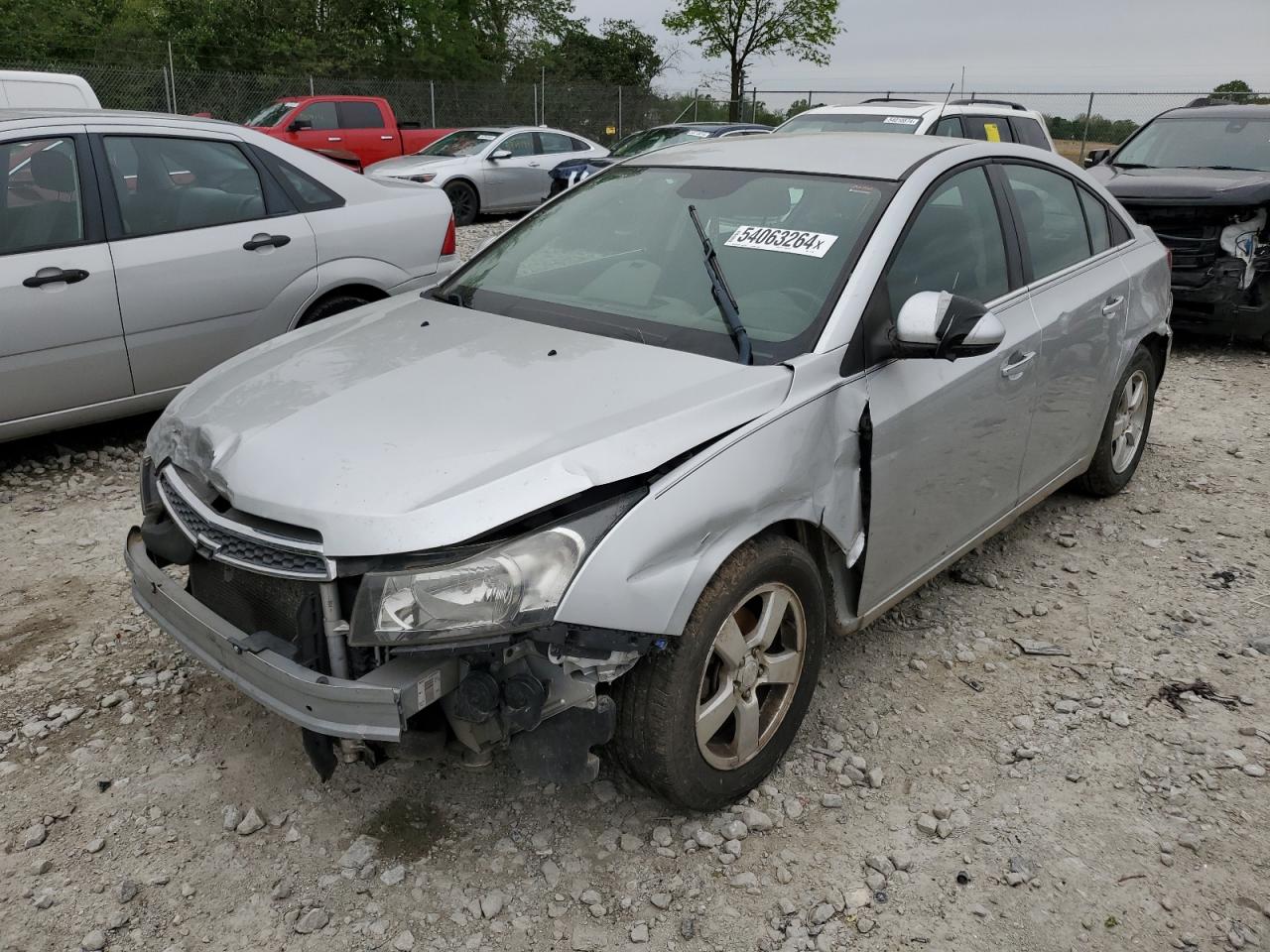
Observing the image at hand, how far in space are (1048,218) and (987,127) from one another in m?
6.33

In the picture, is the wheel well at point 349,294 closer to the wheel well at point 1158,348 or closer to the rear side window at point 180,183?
the rear side window at point 180,183

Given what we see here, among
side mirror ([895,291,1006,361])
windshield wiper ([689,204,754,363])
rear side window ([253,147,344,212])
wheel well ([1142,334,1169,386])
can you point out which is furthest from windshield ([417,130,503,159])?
side mirror ([895,291,1006,361])

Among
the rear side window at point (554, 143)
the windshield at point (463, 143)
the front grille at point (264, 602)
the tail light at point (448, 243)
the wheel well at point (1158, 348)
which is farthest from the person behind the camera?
the rear side window at point (554, 143)

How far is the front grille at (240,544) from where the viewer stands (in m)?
2.32

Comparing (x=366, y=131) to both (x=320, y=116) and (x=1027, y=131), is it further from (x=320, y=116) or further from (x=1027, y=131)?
(x=1027, y=131)

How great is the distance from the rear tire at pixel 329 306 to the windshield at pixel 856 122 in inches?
186

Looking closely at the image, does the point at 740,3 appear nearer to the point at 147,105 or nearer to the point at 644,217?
the point at 147,105

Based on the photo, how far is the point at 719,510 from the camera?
2477 mm

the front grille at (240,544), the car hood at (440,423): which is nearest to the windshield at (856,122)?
the car hood at (440,423)

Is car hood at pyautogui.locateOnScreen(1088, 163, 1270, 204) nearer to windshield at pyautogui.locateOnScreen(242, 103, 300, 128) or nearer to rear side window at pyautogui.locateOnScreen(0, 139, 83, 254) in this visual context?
rear side window at pyautogui.locateOnScreen(0, 139, 83, 254)

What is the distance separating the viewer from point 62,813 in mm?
2803

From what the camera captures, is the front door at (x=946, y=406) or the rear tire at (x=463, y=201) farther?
the rear tire at (x=463, y=201)

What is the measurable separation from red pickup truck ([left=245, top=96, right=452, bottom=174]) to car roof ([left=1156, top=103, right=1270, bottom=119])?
11.6m

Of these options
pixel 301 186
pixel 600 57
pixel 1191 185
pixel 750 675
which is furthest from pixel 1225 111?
pixel 600 57
